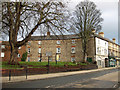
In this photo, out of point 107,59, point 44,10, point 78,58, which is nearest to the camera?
point 44,10

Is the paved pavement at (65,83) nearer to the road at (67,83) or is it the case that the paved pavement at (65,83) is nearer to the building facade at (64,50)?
the road at (67,83)

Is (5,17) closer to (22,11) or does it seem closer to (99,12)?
(22,11)

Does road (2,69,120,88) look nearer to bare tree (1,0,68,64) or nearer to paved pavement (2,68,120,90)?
paved pavement (2,68,120,90)

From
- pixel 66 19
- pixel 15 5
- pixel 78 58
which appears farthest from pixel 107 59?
pixel 15 5

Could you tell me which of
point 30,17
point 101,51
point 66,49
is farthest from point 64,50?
point 30,17

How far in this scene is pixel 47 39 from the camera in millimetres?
48406

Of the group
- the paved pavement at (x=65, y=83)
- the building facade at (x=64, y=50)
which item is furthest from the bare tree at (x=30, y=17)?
the building facade at (x=64, y=50)

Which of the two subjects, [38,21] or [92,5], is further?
[92,5]

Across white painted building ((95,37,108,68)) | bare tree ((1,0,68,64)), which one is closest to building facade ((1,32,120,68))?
white painted building ((95,37,108,68))

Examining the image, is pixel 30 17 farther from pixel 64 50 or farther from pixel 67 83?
pixel 64 50

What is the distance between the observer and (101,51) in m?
49.2

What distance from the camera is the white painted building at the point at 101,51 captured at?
46.2m

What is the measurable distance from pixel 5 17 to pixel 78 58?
29.5 meters

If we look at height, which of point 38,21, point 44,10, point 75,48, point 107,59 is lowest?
point 107,59
